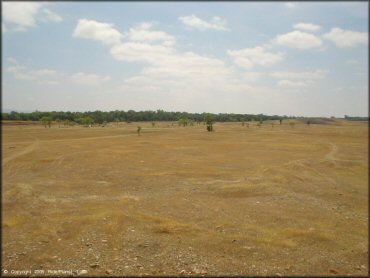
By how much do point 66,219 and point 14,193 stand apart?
6182 mm

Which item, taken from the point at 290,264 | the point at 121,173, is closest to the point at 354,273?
the point at 290,264

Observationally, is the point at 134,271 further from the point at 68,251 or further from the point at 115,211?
the point at 115,211

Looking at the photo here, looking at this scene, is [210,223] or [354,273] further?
[210,223]

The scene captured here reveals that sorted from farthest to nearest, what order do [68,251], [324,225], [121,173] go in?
[121,173], [324,225], [68,251]

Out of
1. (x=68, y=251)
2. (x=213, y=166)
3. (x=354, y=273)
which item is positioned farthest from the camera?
(x=213, y=166)

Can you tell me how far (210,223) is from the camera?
14805mm

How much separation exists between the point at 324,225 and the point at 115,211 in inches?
389

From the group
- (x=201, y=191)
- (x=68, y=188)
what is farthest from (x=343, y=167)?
(x=68, y=188)

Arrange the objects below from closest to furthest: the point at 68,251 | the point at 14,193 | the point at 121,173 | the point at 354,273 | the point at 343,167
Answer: the point at 354,273 → the point at 68,251 → the point at 14,193 → the point at 121,173 → the point at 343,167

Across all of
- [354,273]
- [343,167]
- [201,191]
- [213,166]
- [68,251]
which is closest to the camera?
[354,273]

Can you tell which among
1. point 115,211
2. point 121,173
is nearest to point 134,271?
point 115,211

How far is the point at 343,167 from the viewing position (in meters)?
29.3

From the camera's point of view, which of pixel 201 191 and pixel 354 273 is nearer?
pixel 354 273

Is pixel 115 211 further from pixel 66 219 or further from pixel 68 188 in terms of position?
pixel 68 188
